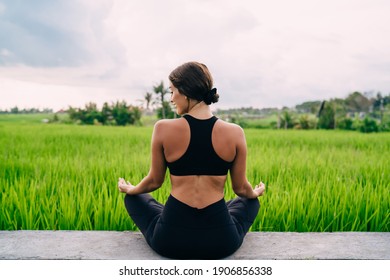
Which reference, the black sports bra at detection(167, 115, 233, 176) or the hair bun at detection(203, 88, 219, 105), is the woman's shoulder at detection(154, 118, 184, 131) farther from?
the hair bun at detection(203, 88, 219, 105)

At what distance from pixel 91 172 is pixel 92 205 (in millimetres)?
1062

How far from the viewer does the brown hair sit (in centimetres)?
164

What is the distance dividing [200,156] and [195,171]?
76mm

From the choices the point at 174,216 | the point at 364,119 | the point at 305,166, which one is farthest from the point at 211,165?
the point at 364,119

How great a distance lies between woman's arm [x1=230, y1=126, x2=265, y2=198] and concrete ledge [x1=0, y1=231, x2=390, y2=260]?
0.93ft

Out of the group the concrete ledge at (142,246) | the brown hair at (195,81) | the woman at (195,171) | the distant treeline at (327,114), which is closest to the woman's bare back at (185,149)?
the woman at (195,171)

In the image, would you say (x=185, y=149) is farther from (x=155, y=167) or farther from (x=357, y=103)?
(x=357, y=103)

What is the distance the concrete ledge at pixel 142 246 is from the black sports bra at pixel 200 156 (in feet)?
1.55

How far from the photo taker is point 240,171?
1833 millimetres

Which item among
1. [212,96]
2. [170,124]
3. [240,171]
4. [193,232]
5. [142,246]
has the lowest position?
[142,246]

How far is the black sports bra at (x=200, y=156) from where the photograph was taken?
65.7 inches

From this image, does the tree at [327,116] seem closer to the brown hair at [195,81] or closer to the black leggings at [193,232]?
the black leggings at [193,232]

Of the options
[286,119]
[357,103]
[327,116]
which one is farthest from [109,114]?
[357,103]

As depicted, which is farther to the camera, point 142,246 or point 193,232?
point 142,246
